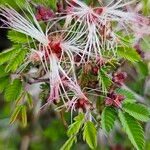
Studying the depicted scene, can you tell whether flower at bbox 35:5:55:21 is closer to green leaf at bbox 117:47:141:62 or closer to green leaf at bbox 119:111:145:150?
green leaf at bbox 117:47:141:62

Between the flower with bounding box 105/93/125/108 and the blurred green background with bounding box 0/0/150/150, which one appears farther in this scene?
the blurred green background with bounding box 0/0/150/150

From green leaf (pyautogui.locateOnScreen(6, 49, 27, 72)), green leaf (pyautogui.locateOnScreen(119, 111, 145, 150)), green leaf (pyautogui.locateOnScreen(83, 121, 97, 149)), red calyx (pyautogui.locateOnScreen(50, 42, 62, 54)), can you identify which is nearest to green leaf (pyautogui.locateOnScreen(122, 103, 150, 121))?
green leaf (pyautogui.locateOnScreen(119, 111, 145, 150))

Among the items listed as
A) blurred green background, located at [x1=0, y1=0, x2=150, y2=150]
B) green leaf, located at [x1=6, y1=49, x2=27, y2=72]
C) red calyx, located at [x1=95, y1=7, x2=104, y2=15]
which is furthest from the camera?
blurred green background, located at [x1=0, y1=0, x2=150, y2=150]

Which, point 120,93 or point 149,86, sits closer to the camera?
A: point 120,93

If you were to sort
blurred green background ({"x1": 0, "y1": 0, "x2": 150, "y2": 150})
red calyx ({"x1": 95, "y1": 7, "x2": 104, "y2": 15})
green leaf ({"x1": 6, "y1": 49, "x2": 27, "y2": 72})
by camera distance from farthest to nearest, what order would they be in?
1. blurred green background ({"x1": 0, "y1": 0, "x2": 150, "y2": 150})
2. red calyx ({"x1": 95, "y1": 7, "x2": 104, "y2": 15})
3. green leaf ({"x1": 6, "y1": 49, "x2": 27, "y2": 72})

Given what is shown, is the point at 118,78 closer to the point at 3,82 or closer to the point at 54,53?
the point at 54,53

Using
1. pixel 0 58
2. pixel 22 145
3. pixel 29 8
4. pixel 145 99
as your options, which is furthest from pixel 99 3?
pixel 22 145

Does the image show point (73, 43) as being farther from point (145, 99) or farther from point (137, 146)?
point (145, 99)
